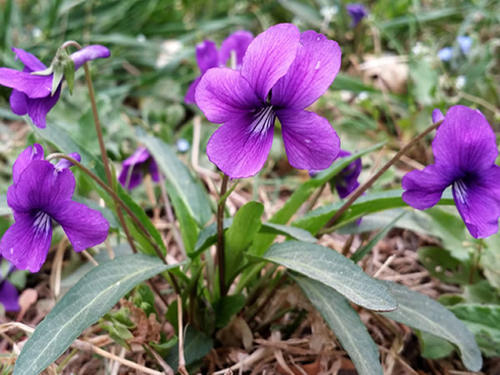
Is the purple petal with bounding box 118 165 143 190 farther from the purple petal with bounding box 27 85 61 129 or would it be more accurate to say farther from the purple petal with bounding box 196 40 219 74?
the purple petal with bounding box 27 85 61 129

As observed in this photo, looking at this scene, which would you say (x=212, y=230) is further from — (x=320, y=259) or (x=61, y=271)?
(x=61, y=271)

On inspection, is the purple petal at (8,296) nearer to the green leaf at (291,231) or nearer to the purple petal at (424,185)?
the green leaf at (291,231)

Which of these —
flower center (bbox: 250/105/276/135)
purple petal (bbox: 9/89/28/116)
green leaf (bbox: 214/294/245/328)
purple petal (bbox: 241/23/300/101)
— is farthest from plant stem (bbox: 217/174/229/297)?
purple petal (bbox: 9/89/28/116)

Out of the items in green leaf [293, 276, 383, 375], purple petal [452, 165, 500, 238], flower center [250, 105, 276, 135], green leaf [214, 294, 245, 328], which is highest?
flower center [250, 105, 276, 135]

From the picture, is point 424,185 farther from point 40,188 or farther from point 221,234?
point 40,188

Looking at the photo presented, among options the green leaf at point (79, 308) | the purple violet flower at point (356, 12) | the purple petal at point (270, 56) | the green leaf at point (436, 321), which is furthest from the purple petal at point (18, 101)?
the purple violet flower at point (356, 12)

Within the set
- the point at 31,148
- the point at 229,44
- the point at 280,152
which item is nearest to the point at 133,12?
the point at 280,152
